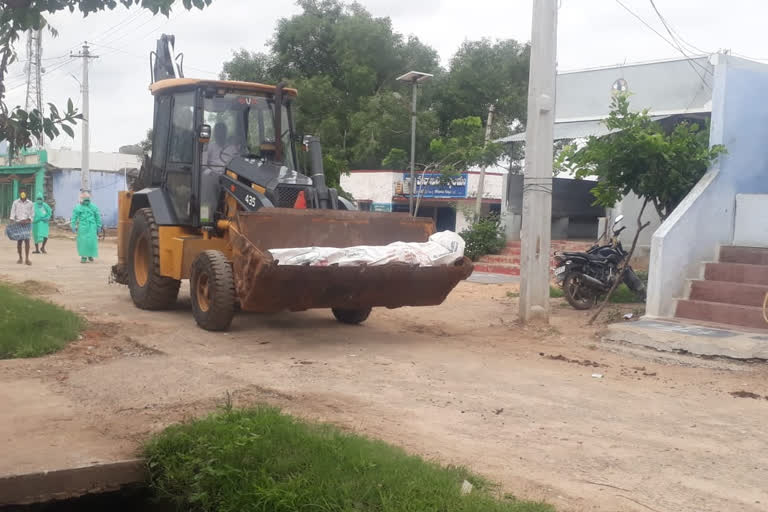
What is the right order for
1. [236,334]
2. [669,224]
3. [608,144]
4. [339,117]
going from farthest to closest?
[339,117]
[608,144]
[669,224]
[236,334]

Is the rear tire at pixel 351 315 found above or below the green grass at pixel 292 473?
above

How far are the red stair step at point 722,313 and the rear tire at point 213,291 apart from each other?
210 inches

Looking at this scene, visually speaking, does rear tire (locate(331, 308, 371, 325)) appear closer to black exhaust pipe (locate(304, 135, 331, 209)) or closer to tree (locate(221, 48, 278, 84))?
black exhaust pipe (locate(304, 135, 331, 209))

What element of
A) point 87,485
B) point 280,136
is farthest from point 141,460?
point 280,136

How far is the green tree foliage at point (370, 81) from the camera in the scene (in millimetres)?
30828

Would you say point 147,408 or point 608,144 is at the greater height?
point 608,144

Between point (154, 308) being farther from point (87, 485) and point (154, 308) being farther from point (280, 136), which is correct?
point (87, 485)

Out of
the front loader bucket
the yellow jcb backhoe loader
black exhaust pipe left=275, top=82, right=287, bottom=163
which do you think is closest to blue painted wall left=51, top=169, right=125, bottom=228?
the yellow jcb backhoe loader

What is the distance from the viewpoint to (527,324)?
993 centimetres

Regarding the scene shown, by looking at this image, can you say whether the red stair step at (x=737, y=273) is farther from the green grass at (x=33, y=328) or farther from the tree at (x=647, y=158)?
the green grass at (x=33, y=328)

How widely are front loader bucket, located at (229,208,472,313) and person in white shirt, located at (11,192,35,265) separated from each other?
11.0 m

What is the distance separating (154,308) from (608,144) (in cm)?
643

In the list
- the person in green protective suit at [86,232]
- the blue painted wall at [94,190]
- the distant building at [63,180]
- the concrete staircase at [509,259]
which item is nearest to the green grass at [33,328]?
the person in green protective suit at [86,232]

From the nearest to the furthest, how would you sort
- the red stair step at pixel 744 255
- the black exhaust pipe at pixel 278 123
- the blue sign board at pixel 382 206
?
the black exhaust pipe at pixel 278 123
the red stair step at pixel 744 255
the blue sign board at pixel 382 206
